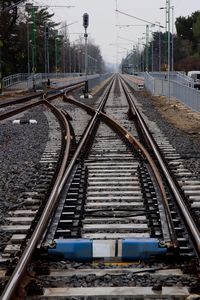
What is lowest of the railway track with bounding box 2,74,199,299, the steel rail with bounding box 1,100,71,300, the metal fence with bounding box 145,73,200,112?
the railway track with bounding box 2,74,199,299

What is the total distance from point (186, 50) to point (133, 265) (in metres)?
108

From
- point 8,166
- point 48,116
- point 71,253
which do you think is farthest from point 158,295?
point 48,116

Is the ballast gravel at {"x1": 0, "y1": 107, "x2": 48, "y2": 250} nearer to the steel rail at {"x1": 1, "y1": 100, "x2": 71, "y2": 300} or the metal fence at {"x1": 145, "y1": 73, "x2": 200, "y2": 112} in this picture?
the steel rail at {"x1": 1, "y1": 100, "x2": 71, "y2": 300}

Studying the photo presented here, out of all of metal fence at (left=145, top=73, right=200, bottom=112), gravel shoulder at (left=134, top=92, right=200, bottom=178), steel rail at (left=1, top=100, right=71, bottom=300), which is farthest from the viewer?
metal fence at (left=145, top=73, right=200, bottom=112)

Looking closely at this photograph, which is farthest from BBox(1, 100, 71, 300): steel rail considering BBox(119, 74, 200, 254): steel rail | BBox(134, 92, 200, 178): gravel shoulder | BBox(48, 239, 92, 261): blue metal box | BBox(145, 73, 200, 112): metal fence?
BBox(145, 73, 200, 112): metal fence

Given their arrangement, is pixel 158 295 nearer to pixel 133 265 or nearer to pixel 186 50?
pixel 133 265

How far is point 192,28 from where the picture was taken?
110562 millimetres

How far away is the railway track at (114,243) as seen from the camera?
492cm

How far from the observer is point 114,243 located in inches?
231

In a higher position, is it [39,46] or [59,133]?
A: [39,46]

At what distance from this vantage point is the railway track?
4.92 m

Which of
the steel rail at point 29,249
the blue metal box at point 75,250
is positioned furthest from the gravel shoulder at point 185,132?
the blue metal box at point 75,250

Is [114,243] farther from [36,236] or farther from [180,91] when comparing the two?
[180,91]

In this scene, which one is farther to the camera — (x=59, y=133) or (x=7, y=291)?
(x=59, y=133)
